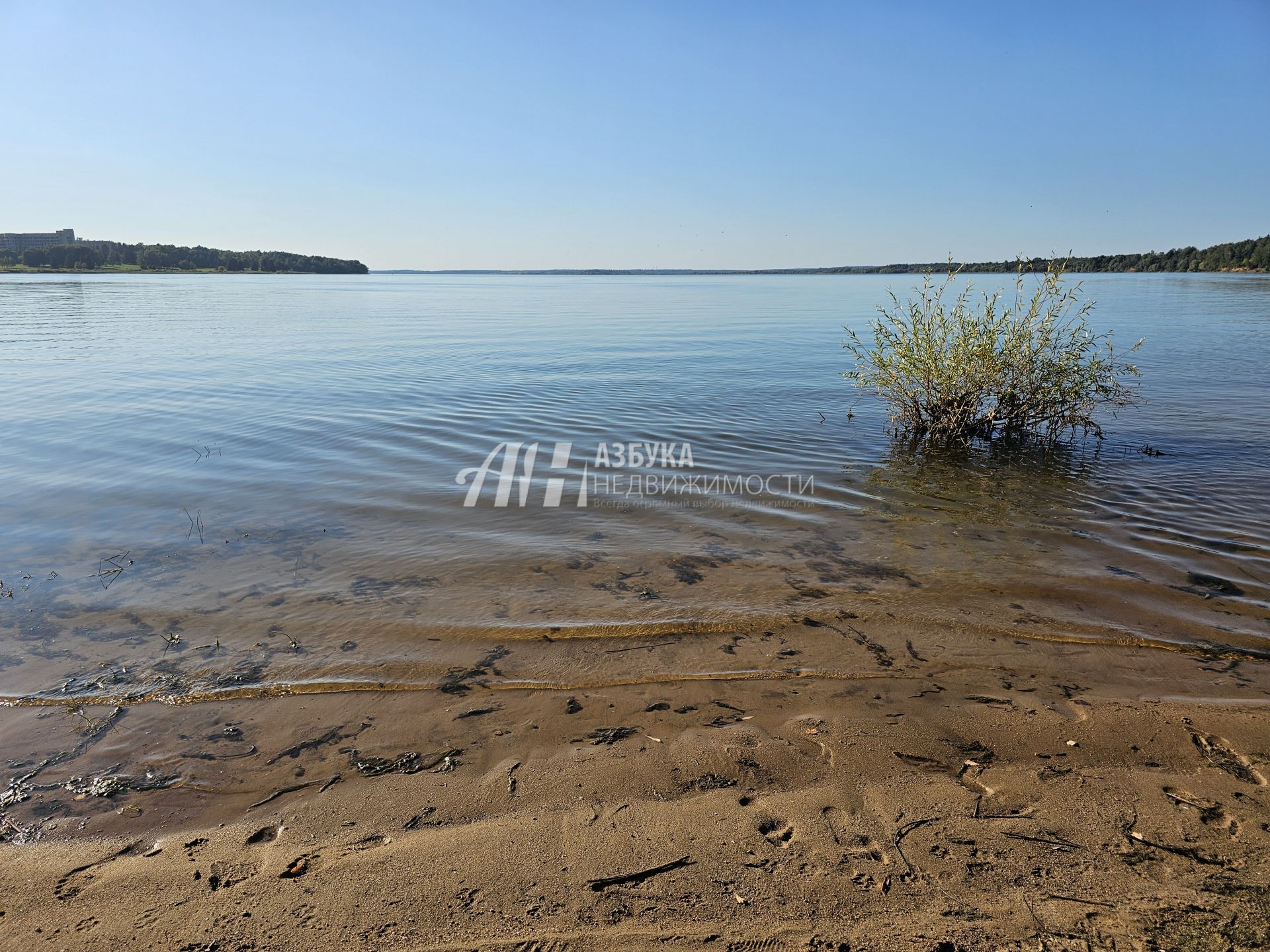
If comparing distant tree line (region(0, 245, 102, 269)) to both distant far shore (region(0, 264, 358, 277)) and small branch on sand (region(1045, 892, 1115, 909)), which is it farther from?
small branch on sand (region(1045, 892, 1115, 909))

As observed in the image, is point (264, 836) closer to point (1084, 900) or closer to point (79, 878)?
point (79, 878)

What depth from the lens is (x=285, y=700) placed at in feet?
16.1

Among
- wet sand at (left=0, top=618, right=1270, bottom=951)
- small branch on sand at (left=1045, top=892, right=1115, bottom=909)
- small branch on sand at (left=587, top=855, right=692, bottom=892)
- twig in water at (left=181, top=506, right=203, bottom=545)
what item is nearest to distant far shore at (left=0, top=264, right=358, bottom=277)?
twig in water at (left=181, top=506, right=203, bottom=545)

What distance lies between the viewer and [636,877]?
3.15 meters

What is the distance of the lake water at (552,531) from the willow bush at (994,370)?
2.61 feet

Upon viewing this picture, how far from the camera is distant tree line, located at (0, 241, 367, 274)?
405 ft

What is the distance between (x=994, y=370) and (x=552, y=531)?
8.48 metres

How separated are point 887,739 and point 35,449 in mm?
14236

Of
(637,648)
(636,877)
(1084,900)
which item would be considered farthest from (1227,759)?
(637,648)

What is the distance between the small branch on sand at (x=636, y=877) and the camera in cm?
311

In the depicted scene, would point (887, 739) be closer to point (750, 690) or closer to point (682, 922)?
point (750, 690)

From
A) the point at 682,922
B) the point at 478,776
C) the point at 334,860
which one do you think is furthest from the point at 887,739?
the point at 334,860

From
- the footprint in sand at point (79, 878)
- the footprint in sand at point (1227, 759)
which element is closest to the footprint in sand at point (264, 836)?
the footprint in sand at point (79, 878)

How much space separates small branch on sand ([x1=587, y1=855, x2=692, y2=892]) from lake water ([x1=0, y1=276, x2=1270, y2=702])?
78.7 inches
